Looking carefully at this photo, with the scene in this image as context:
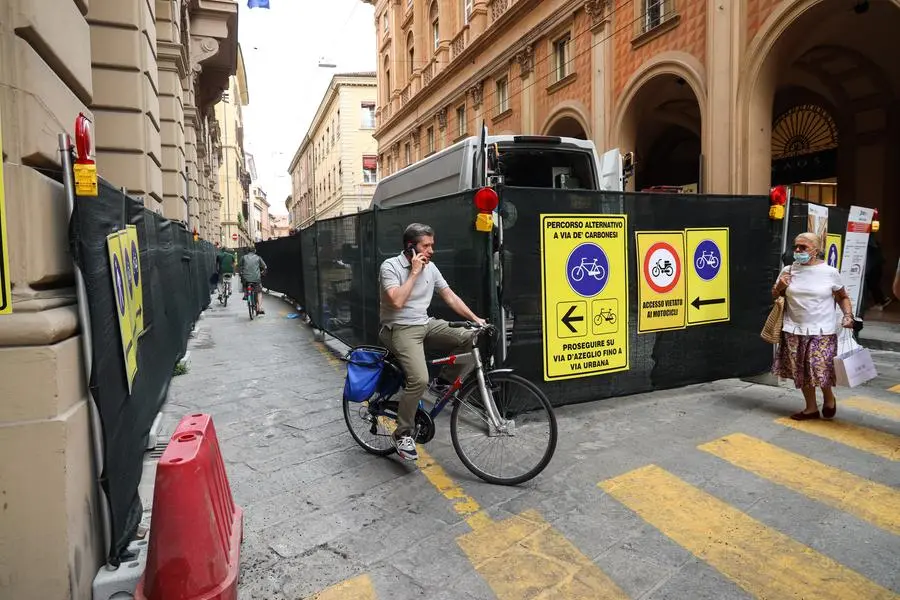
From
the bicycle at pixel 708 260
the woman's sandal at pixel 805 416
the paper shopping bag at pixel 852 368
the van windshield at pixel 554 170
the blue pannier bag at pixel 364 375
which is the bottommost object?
the woman's sandal at pixel 805 416

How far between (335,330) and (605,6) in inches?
514

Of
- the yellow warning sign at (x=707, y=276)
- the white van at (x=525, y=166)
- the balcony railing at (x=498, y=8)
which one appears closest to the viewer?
the yellow warning sign at (x=707, y=276)

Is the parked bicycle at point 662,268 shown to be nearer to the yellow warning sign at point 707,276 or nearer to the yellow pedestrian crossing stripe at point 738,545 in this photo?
the yellow warning sign at point 707,276

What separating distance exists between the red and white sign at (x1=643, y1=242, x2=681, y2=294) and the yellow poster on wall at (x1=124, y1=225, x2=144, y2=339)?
14.3ft

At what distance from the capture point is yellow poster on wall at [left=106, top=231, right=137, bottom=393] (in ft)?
10.1

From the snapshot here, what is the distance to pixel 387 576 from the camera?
9.46 feet

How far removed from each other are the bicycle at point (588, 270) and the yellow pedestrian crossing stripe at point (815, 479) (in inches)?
67.1

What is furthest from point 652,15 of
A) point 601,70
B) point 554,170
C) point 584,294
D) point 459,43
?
point 459,43

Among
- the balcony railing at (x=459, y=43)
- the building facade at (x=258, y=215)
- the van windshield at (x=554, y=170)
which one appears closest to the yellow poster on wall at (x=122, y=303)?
the van windshield at (x=554, y=170)

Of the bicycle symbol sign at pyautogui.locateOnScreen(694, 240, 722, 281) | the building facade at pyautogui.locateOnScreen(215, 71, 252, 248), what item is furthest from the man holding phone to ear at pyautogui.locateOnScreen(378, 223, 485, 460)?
the building facade at pyautogui.locateOnScreen(215, 71, 252, 248)

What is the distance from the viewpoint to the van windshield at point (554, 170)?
321 inches

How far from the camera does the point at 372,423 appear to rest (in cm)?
449

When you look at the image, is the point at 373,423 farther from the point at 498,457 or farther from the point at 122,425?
the point at 122,425

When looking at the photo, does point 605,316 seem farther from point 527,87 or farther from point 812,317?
point 527,87
